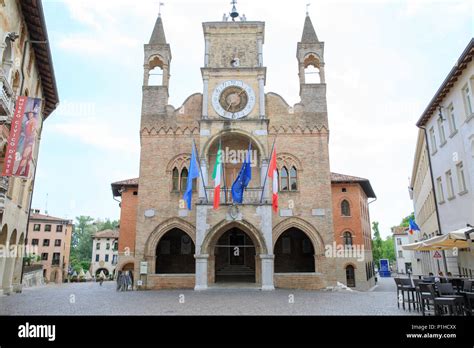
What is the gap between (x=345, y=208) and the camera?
98.6ft

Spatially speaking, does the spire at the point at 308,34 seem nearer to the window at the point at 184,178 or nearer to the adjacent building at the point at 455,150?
the adjacent building at the point at 455,150

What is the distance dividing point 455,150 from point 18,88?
65.7 ft

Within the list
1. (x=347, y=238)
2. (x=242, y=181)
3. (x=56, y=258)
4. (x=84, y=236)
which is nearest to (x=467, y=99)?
(x=242, y=181)

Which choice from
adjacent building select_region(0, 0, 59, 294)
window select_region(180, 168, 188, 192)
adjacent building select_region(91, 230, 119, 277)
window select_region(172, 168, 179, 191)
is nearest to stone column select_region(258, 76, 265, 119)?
window select_region(180, 168, 188, 192)

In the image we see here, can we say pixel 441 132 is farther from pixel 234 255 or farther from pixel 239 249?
pixel 234 255

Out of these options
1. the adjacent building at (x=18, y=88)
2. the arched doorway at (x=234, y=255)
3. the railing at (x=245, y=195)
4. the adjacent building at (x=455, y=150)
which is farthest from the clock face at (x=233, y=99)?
the adjacent building at (x=455, y=150)

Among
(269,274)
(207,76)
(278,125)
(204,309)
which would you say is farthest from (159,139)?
(204,309)

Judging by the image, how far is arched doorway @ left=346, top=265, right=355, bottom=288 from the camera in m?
28.2

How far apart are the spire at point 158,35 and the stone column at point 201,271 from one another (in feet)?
48.7

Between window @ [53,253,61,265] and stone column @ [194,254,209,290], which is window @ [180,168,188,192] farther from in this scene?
window @ [53,253,61,265]

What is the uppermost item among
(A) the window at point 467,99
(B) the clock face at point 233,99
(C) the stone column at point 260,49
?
(C) the stone column at point 260,49

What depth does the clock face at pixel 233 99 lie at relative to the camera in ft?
75.8

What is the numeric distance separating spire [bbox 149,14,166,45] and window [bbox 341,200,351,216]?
62.0 feet
